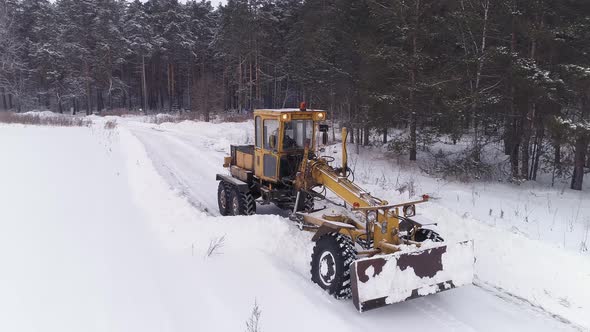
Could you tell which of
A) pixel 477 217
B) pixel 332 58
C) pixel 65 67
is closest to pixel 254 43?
pixel 332 58

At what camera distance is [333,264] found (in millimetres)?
5367

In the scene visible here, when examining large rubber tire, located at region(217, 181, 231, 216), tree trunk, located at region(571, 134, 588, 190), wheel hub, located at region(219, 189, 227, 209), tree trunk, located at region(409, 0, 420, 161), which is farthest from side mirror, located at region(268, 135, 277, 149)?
tree trunk, located at region(571, 134, 588, 190)

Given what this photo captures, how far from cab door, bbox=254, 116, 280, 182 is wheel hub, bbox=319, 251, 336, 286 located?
302 centimetres

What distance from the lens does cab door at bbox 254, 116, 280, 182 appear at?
8188 millimetres

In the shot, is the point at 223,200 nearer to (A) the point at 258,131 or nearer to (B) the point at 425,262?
(A) the point at 258,131

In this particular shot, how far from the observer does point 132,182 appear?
11.1 metres

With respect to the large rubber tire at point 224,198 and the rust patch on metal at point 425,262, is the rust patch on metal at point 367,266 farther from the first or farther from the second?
the large rubber tire at point 224,198

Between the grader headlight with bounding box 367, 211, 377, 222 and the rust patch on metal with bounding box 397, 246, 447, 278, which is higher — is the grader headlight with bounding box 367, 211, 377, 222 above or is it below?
above

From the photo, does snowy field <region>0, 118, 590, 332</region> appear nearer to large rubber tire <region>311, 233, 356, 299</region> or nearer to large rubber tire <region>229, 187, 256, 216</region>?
large rubber tire <region>311, 233, 356, 299</region>

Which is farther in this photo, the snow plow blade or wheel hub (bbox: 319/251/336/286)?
wheel hub (bbox: 319/251/336/286)

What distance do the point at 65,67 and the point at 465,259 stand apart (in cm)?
5495

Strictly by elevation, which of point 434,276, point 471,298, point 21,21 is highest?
point 21,21

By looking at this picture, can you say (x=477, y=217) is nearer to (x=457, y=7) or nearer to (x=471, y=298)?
(x=471, y=298)

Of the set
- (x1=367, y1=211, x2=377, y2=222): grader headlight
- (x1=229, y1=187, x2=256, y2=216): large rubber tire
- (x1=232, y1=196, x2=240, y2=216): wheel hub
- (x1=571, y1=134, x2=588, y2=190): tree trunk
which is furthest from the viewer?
(x1=571, y1=134, x2=588, y2=190): tree trunk
